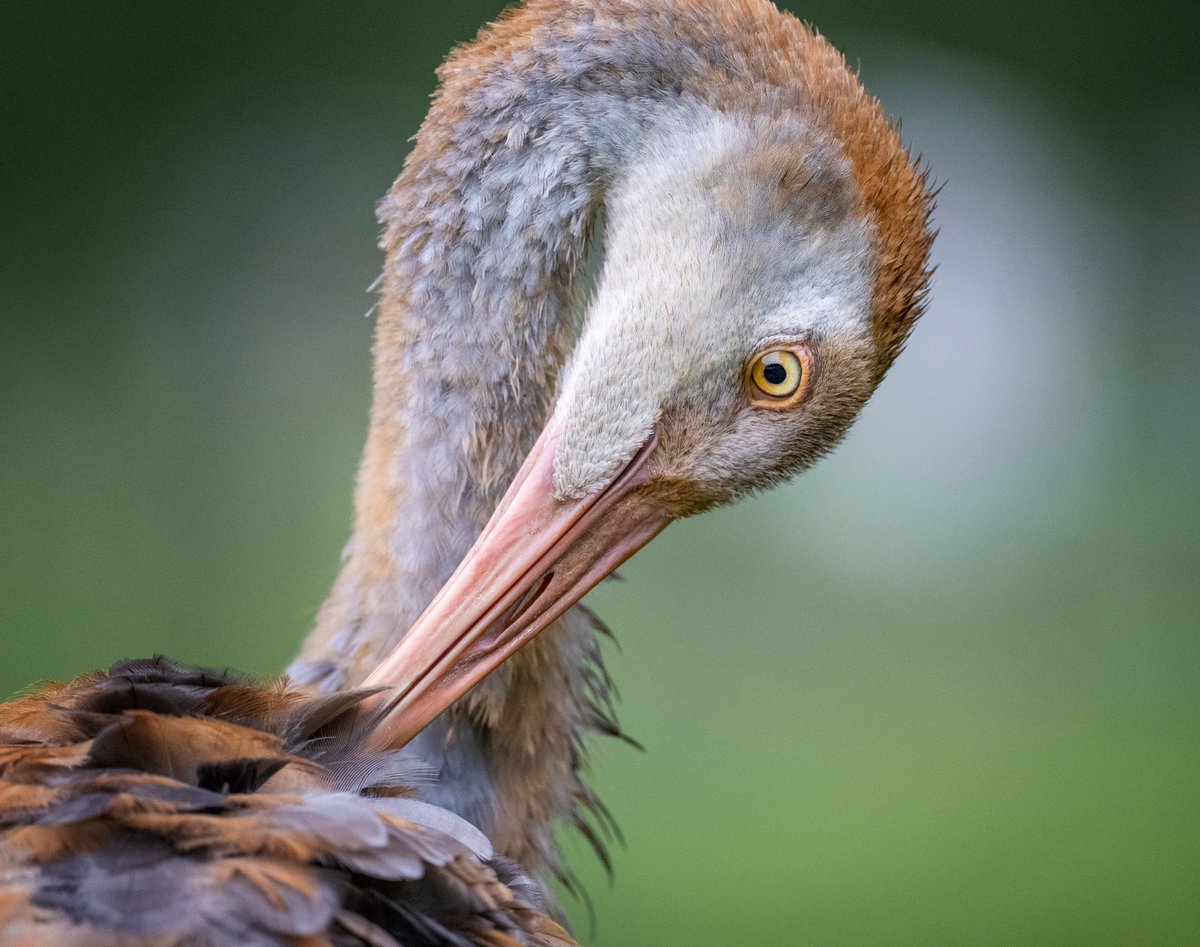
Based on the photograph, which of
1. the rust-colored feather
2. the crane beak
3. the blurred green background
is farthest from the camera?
the blurred green background

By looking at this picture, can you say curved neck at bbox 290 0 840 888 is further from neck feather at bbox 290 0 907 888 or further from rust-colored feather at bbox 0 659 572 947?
rust-colored feather at bbox 0 659 572 947

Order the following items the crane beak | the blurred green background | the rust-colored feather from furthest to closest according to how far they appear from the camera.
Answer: the blurred green background → the crane beak → the rust-colored feather

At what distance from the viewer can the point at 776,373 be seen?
1051mm

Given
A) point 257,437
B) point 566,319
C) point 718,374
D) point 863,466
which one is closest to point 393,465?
point 566,319

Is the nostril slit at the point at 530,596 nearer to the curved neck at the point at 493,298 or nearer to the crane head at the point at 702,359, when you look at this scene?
the crane head at the point at 702,359

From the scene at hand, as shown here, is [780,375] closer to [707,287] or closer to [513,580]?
[707,287]

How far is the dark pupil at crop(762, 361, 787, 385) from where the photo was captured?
3.44 ft

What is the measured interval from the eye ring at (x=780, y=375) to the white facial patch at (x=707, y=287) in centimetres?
1

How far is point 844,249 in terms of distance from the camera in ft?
3.39

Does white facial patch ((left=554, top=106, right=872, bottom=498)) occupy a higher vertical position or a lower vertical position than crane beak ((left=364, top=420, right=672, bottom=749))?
higher

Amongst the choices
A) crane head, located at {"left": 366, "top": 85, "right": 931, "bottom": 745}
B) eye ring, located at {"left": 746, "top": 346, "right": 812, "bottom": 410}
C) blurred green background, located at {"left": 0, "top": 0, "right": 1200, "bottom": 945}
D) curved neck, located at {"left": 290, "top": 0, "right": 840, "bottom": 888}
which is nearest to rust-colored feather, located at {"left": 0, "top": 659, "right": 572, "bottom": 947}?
crane head, located at {"left": 366, "top": 85, "right": 931, "bottom": 745}

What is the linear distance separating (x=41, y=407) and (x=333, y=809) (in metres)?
2.73

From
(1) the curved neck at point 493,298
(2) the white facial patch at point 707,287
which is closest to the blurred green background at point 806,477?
(1) the curved neck at point 493,298

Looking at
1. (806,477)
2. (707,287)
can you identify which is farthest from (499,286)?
(806,477)
